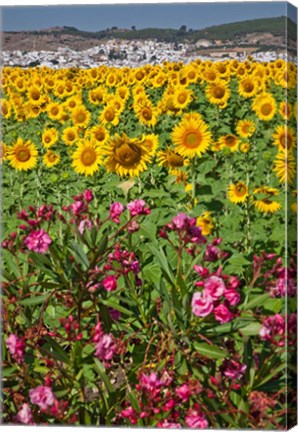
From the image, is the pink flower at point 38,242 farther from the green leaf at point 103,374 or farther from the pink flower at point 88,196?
the green leaf at point 103,374

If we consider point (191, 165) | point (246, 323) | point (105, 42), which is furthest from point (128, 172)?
point (246, 323)

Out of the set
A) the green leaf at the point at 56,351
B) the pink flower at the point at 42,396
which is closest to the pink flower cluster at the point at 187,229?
the green leaf at the point at 56,351

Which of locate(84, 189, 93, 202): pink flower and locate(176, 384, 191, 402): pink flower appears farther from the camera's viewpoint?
locate(84, 189, 93, 202): pink flower

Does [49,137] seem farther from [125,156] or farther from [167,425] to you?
[167,425]

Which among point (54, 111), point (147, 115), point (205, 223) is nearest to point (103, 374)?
point (205, 223)

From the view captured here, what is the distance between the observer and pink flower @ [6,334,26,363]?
11.8 ft

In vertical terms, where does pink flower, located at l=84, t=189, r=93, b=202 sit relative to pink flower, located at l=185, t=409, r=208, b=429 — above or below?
above

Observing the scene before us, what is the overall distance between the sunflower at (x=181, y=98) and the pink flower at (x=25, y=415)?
1.20 metres

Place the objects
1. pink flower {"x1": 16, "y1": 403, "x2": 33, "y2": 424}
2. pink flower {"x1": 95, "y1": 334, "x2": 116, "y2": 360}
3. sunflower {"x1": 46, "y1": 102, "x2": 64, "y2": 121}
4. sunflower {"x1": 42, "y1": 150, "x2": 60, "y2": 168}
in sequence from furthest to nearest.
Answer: sunflower {"x1": 46, "y1": 102, "x2": 64, "y2": 121}
sunflower {"x1": 42, "y1": 150, "x2": 60, "y2": 168}
pink flower {"x1": 16, "y1": 403, "x2": 33, "y2": 424}
pink flower {"x1": 95, "y1": 334, "x2": 116, "y2": 360}

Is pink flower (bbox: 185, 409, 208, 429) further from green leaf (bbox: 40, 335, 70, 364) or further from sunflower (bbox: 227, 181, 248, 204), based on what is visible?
sunflower (bbox: 227, 181, 248, 204)

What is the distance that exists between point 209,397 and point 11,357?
0.75m

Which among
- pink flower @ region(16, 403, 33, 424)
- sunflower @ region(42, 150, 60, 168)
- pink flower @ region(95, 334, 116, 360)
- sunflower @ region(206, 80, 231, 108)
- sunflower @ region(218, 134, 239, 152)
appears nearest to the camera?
pink flower @ region(95, 334, 116, 360)

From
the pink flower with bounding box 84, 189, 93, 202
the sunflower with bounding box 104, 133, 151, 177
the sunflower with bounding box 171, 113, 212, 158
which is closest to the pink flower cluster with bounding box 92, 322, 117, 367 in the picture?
the pink flower with bounding box 84, 189, 93, 202

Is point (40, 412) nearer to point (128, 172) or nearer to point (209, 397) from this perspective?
point (209, 397)
